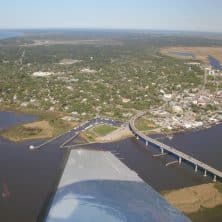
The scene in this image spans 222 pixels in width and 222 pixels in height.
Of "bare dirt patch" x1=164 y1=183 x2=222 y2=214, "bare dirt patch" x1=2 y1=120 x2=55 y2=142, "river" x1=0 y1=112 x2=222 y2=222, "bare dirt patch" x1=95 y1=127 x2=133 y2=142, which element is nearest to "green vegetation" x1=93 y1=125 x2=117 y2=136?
"bare dirt patch" x1=95 y1=127 x2=133 y2=142

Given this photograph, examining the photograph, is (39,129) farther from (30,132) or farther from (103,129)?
(103,129)

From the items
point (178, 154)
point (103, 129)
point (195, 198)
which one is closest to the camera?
point (195, 198)

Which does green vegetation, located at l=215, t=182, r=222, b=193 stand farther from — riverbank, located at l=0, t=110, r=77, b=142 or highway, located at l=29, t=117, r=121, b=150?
riverbank, located at l=0, t=110, r=77, b=142

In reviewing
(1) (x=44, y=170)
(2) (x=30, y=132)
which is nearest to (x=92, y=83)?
(2) (x=30, y=132)

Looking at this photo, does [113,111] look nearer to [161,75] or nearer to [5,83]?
[5,83]

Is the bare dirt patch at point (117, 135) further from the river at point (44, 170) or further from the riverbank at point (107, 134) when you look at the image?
the river at point (44, 170)

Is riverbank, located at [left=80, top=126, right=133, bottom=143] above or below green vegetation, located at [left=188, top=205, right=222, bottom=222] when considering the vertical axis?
above
